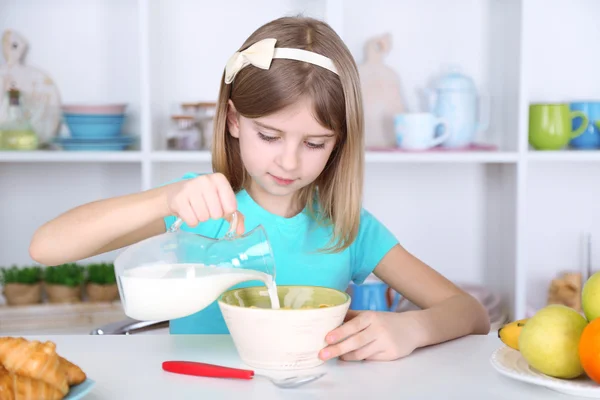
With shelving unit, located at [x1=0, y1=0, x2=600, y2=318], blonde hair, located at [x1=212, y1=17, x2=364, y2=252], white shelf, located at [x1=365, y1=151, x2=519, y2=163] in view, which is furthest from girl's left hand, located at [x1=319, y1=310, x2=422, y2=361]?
shelving unit, located at [x1=0, y1=0, x2=600, y2=318]

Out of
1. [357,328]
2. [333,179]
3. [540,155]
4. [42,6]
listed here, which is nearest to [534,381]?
[357,328]

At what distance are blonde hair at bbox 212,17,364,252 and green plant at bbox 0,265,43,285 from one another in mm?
930

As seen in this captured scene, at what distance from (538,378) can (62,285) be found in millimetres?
1493

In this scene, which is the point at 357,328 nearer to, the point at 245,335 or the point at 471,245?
the point at 245,335

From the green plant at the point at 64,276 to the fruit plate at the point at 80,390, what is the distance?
1.32 m

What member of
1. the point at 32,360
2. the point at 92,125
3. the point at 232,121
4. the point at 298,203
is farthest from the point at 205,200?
A: the point at 92,125

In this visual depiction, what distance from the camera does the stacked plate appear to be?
1968 mm

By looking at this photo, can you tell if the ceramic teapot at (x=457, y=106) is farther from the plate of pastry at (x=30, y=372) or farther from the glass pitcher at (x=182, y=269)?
the plate of pastry at (x=30, y=372)

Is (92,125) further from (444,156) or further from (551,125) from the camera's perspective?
(551,125)

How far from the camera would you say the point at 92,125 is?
198 cm

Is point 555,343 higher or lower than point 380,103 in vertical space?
lower

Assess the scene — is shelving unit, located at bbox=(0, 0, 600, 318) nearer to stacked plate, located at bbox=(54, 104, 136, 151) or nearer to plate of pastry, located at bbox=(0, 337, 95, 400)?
stacked plate, located at bbox=(54, 104, 136, 151)

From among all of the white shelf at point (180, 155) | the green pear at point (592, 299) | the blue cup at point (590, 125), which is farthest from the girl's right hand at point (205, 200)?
the blue cup at point (590, 125)

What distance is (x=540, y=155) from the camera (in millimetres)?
1956
